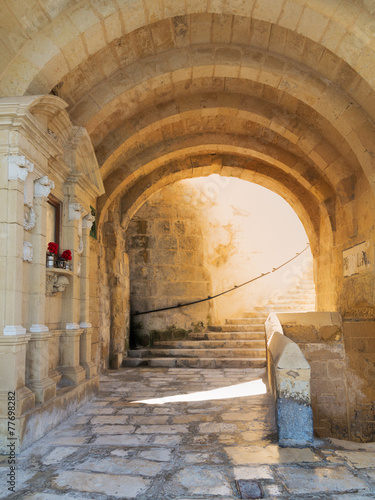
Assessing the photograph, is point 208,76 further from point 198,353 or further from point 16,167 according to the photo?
point 198,353

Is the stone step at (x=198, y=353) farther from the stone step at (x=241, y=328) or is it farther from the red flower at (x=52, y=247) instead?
the red flower at (x=52, y=247)

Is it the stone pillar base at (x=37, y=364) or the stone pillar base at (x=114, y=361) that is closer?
the stone pillar base at (x=37, y=364)

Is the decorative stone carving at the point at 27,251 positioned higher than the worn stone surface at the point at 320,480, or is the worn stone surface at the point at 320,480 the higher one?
the decorative stone carving at the point at 27,251

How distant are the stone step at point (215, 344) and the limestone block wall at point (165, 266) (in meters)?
0.58

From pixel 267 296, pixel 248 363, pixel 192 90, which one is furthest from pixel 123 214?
pixel 267 296

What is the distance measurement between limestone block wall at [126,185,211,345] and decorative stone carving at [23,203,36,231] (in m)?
5.86

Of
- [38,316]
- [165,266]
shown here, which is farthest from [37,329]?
[165,266]

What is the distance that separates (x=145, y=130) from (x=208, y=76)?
1.23 m

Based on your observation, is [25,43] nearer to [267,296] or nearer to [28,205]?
[28,205]

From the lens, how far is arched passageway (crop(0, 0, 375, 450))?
3.67 meters

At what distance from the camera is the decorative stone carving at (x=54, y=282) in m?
4.16

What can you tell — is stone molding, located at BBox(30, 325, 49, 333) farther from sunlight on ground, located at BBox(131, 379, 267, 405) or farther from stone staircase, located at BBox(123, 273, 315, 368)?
stone staircase, located at BBox(123, 273, 315, 368)

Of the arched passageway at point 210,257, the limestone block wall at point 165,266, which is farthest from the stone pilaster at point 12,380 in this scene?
the limestone block wall at point 165,266

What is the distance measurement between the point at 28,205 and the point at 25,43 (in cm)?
145
